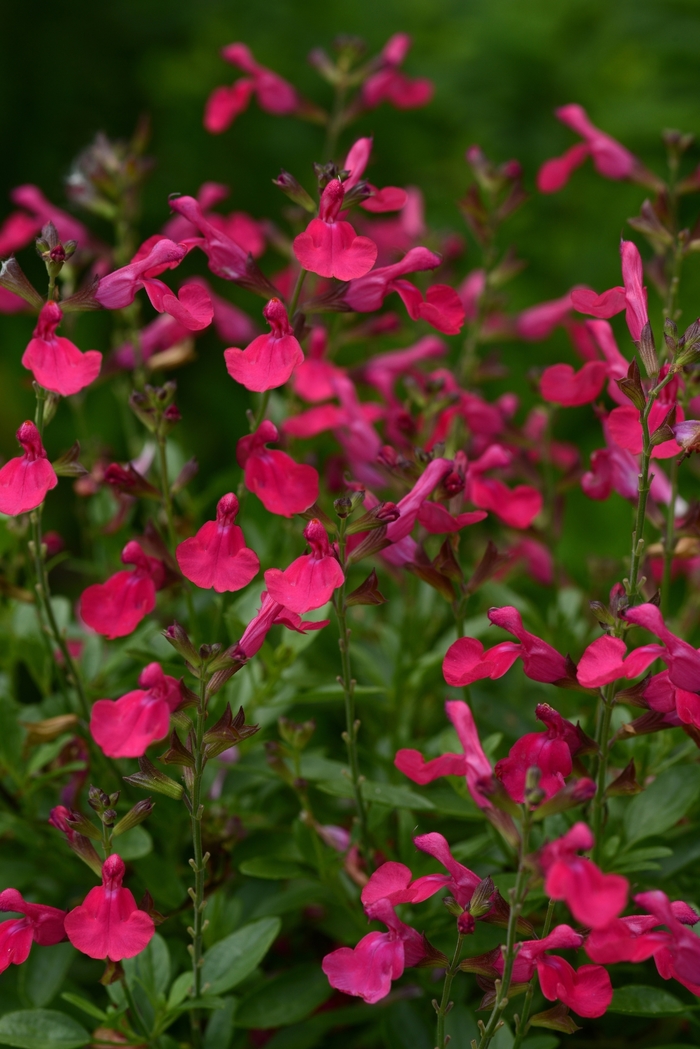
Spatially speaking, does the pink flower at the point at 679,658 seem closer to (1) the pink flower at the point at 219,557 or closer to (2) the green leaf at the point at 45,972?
(1) the pink flower at the point at 219,557

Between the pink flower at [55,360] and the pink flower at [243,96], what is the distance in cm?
75

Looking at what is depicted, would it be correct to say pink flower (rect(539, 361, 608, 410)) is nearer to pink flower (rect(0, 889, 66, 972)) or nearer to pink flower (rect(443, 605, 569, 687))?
pink flower (rect(443, 605, 569, 687))

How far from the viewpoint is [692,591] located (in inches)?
62.6

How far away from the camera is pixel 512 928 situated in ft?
2.47

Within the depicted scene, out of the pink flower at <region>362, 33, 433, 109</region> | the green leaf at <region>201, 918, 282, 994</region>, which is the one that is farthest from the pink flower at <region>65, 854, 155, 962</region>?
the pink flower at <region>362, 33, 433, 109</region>

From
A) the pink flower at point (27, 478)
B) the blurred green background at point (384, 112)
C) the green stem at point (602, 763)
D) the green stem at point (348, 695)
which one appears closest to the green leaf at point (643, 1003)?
the green stem at point (602, 763)

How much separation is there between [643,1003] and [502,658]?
0.34 meters

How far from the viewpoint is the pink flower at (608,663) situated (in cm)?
77

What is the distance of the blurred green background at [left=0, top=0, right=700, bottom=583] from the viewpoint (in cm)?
252

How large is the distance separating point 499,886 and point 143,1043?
1.14 feet

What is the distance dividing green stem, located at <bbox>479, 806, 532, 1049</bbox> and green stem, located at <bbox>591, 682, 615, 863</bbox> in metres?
0.14

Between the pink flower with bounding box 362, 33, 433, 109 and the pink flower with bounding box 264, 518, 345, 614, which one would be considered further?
the pink flower with bounding box 362, 33, 433, 109

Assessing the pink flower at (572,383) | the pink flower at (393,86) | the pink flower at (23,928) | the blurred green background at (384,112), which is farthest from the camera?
the blurred green background at (384,112)

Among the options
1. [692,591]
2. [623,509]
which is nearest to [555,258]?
[623,509]
